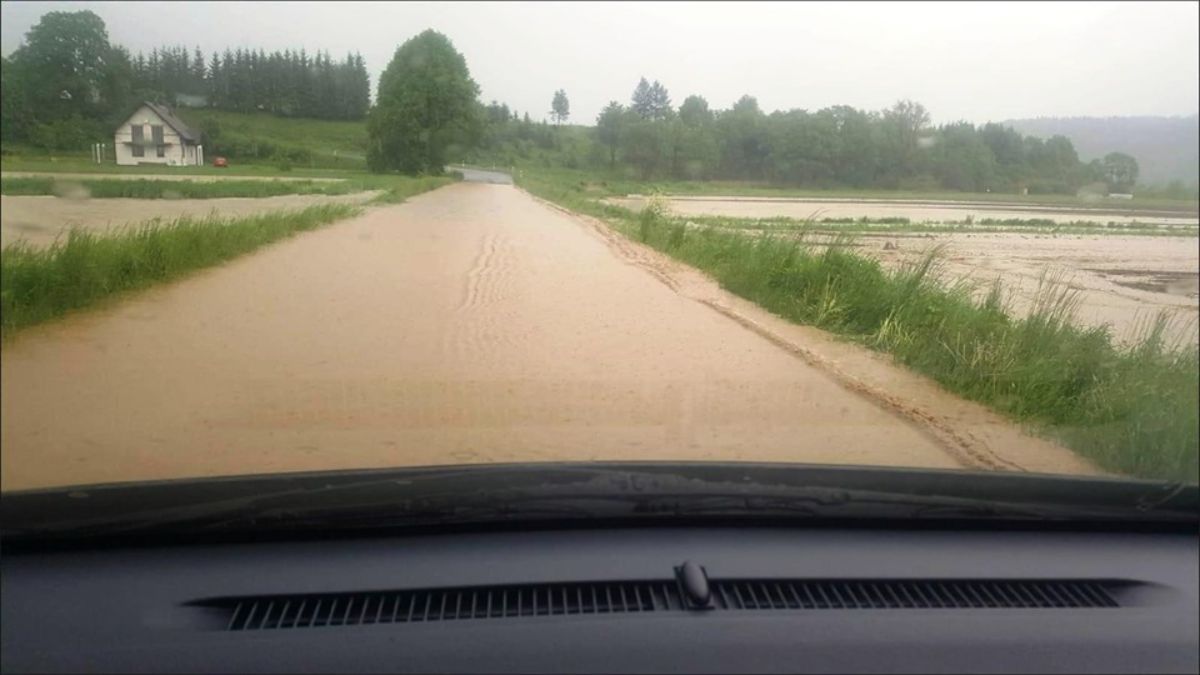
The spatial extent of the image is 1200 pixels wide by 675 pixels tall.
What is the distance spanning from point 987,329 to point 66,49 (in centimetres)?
753

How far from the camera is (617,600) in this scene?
3162 mm

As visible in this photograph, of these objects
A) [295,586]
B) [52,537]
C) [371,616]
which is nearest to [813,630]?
[371,616]

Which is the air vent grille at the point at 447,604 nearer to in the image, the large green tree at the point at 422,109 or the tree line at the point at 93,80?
the tree line at the point at 93,80

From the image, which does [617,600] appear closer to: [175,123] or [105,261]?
[175,123]

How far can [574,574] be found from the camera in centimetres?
326

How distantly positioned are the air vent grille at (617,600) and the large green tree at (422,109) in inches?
234

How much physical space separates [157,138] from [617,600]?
6562mm

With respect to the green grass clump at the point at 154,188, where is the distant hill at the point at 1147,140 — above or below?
above

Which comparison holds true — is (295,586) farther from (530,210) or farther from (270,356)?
(530,210)

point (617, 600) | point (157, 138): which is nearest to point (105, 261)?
point (157, 138)

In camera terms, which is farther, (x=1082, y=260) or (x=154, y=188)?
(x=1082, y=260)

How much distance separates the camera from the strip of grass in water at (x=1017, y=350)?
670cm

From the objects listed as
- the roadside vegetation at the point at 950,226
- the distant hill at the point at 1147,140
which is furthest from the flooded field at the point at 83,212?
the roadside vegetation at the point at 950,226

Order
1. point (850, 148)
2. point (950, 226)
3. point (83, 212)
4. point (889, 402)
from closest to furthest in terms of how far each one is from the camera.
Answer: point (83, 212) → point (889, 402) → point (850, 148) → point (950, 226)
